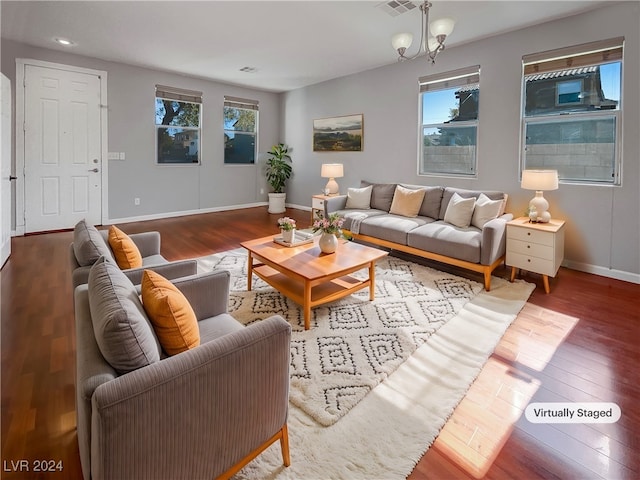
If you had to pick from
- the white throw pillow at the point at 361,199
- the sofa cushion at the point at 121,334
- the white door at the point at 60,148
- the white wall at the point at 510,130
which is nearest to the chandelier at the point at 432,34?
the white wall at the point at 510,130

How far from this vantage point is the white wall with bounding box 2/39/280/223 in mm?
5898

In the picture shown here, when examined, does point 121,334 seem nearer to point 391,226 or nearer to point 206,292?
point 206,292

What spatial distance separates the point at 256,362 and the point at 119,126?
6155mm

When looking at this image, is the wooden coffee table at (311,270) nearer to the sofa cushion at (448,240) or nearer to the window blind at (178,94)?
the sofa cushion at (448,240)

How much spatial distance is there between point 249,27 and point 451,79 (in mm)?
2689

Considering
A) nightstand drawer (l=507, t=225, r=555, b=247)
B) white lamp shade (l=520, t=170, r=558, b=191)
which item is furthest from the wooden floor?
white lamp shade (l=520, t=170, r=558, b=191)

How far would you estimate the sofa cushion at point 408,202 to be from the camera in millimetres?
4734

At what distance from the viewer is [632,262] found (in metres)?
3.63

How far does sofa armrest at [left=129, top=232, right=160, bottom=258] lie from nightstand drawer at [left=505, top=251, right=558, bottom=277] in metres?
3.34

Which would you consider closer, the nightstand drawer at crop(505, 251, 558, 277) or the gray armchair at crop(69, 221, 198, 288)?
the gray armchair at crop(69, 221, 198, 288)

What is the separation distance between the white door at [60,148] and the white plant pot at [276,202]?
10.2ft

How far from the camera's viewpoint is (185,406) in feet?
3.59

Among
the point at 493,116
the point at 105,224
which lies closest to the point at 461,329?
the point at 493,116

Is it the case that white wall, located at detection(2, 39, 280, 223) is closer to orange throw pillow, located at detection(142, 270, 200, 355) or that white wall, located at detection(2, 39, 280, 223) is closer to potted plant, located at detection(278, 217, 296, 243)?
potted plant, located at detection(278, 217, 296, 243)
